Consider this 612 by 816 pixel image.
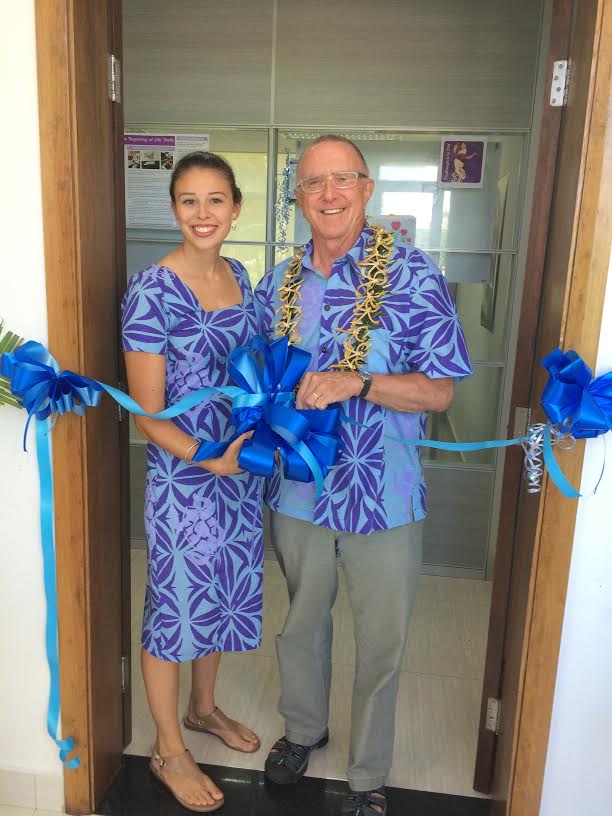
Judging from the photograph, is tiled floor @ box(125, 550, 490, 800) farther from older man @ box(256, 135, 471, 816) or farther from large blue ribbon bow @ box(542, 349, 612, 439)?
large blue ribbon bow @ box(542, 349, 612, 439)

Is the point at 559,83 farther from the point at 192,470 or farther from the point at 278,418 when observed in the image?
the point at 192,470

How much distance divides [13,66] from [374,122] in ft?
6.78

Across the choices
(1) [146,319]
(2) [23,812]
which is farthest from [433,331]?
(2) [23,812]

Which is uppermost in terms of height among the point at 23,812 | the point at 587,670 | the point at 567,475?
the point at 567,475

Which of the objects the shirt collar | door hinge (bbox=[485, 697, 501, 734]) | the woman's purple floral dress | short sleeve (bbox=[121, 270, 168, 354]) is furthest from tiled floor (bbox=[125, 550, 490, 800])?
the shirt collar

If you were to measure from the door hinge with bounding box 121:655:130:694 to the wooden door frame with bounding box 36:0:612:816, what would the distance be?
24cm

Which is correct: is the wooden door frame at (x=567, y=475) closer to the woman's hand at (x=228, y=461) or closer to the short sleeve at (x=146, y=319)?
the woman's hand at (x=228, y=461)

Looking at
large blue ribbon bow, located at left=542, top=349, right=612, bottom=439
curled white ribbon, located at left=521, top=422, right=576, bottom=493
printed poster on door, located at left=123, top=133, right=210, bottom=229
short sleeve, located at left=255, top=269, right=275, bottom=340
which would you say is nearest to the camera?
large blue ribbon bow, located at left=542, top=349, right=612, bottom=439

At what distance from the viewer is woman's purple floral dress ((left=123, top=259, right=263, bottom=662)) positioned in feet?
A: 5.71

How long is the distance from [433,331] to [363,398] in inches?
9.5

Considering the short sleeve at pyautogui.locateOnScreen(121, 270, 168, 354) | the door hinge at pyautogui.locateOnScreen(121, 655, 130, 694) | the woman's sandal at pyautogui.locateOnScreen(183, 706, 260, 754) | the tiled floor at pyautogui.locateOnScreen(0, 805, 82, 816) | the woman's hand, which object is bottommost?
the tiled floor at pyautogui.locateOnScreen(0, 805, 82, 816)

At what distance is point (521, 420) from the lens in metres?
1.86

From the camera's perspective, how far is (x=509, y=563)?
1.94 m

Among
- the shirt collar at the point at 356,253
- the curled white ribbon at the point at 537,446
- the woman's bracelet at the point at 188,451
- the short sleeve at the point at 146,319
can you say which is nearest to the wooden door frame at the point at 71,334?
the short sleeve at the point at 146,319
